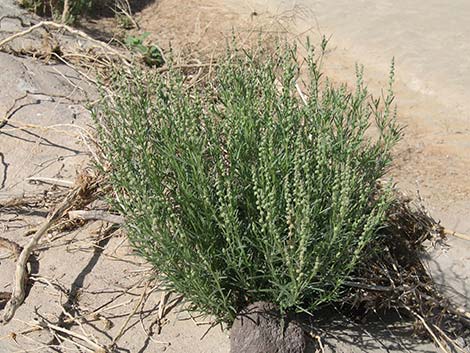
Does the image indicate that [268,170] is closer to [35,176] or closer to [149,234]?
[149,234]

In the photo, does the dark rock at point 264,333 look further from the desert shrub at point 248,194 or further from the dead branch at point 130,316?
the dead branch at point 130,316

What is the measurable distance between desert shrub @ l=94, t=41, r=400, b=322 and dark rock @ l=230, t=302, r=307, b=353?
0.06 m

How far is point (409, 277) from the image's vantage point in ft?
12.2

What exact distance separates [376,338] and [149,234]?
1233 millimetres

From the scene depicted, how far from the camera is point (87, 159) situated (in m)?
4.84

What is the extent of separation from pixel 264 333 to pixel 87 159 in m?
2.04

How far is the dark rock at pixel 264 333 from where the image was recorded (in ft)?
10.8

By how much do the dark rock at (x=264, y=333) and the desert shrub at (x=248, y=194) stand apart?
63 mm

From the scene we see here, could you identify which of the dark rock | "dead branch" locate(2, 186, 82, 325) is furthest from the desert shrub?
"dead branch" locate(2, 186, 82, 325)

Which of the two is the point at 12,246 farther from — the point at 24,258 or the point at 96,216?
the point at 96,216

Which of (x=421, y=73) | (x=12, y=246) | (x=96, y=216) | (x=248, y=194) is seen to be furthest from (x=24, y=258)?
(x=421, y=73)

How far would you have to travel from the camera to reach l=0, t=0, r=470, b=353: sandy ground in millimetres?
3594

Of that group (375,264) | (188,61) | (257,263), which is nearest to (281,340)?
(257,263)

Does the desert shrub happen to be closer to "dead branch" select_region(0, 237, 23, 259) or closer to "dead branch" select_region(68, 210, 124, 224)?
"dead branch" select_region(68, 210, 124, 224)
